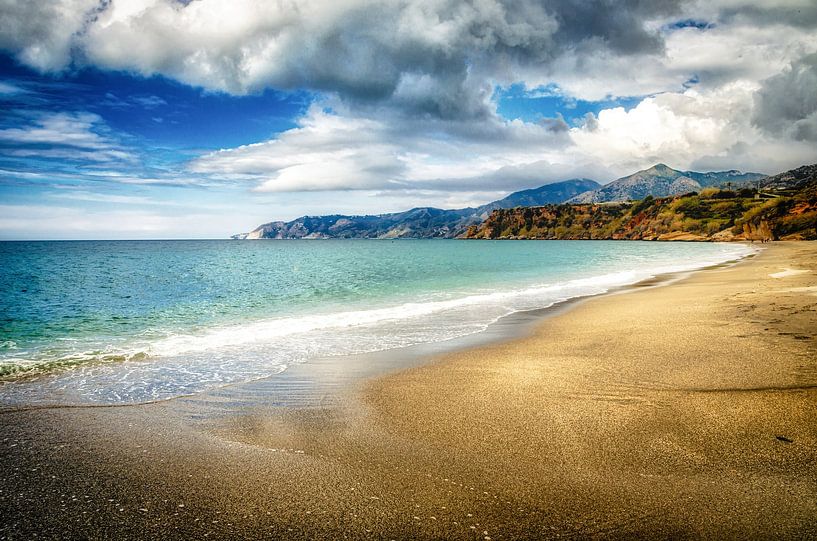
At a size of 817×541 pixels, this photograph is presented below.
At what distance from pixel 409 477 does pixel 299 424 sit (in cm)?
291

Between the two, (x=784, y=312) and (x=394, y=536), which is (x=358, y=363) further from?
(x=784, y=312)

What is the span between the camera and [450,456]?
6.25 metres

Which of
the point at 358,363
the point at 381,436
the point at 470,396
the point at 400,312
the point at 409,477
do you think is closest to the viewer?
the point at 409,477

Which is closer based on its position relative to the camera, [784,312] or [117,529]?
[117,529]

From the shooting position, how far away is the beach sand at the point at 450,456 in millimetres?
4660

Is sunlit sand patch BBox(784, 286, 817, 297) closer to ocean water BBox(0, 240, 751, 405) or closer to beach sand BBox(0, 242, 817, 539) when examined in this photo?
ocean water BBox(0, 240, 751, 405)

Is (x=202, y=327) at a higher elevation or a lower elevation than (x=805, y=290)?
higher

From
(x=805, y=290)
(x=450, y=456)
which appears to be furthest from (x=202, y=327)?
(x=805, y=290)

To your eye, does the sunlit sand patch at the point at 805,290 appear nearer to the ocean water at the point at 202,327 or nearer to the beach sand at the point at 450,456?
the ocean water at the point at 202,327

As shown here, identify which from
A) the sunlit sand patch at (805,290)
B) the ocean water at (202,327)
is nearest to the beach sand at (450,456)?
the ocean water at (202,327)

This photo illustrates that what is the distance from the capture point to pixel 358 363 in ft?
41.1

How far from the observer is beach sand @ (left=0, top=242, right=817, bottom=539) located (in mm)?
4660

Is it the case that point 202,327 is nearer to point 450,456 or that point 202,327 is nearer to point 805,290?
point 450,456

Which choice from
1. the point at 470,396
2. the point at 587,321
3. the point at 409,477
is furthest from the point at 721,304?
the point at 409,477
